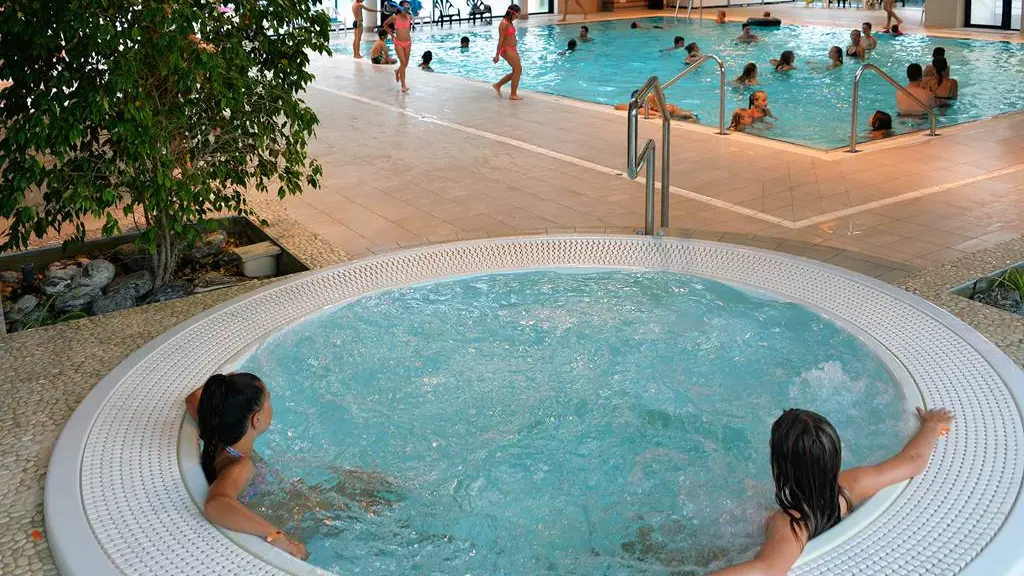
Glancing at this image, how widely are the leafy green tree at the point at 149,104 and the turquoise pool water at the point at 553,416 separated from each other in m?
1.20

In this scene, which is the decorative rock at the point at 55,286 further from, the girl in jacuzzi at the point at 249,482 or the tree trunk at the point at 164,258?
the girl in jacuzzi at the point at 249,482

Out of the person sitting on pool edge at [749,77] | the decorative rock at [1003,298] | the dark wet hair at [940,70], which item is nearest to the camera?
the decorative rock at [1003,298]

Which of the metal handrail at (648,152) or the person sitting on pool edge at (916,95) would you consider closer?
the metal handrail at (648,152)

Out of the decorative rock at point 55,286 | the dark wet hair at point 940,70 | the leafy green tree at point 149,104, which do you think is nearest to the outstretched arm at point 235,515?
the leafy green tree at point 149,104

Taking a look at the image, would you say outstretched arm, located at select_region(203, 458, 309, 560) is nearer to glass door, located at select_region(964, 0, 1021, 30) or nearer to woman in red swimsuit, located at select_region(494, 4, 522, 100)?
woman in red swimsuit, located at select_region(494, 4, 522, 100)

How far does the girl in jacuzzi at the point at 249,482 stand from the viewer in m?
3.08

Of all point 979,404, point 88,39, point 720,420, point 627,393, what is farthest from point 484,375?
point 88,39

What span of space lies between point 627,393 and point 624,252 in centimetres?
134

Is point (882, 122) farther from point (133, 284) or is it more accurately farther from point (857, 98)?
point (133, 284)

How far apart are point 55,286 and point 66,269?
20 cm

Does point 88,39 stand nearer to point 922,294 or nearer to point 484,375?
point 484,375

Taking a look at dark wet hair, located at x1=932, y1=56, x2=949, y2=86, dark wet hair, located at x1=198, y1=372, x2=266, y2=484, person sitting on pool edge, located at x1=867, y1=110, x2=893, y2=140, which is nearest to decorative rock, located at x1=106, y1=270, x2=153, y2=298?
dark wet hair, located at x1=198, y1=372, x2=266, y2=484

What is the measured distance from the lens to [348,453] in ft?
13.4

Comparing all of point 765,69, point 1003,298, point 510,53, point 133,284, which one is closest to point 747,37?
point 765,69
